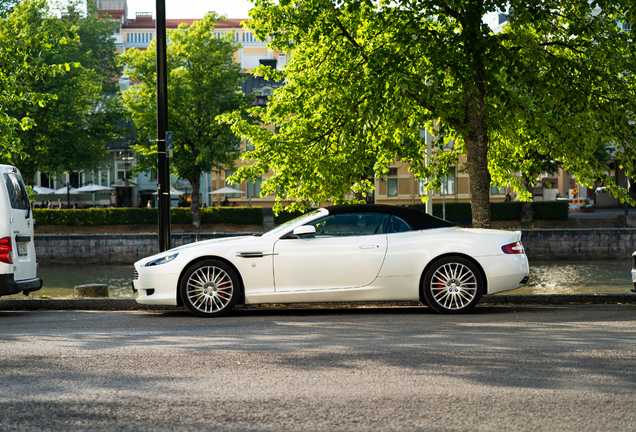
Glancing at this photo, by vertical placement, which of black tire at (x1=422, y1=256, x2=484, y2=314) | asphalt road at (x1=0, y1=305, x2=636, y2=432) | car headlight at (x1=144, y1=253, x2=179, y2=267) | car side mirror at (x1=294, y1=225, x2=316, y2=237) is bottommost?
asphalt road at (x1=0, y1=305, x2=636, y2=432)

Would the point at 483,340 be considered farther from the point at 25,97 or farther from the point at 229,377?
the point at 25,97

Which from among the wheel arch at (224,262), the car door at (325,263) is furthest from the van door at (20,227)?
the car door at (325,263)

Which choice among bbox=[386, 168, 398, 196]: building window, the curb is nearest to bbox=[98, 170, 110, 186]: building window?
bbox=[386, 168, 398, 196]: building window

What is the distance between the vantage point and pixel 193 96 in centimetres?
4122

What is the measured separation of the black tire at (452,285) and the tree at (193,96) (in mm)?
32450

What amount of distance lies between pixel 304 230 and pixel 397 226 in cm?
125

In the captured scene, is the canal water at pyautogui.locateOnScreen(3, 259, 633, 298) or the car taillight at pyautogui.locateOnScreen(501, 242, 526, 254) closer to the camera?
the car taillight at pyautogui.locateOnScreen(501, 242, 526, 254)

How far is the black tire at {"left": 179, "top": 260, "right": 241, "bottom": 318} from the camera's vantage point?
849cm

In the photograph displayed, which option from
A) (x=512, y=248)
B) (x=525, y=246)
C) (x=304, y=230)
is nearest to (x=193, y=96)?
(x=525, y=246)

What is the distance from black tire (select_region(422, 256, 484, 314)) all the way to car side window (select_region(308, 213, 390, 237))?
880 mm

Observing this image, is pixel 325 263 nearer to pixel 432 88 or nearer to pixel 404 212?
pixel 404 212

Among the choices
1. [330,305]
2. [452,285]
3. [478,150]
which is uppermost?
[478,150]

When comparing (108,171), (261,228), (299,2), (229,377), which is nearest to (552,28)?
(299,2)

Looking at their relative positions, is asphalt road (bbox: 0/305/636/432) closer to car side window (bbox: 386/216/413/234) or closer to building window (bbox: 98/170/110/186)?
car side window (bbox: 386/216/413/234)
